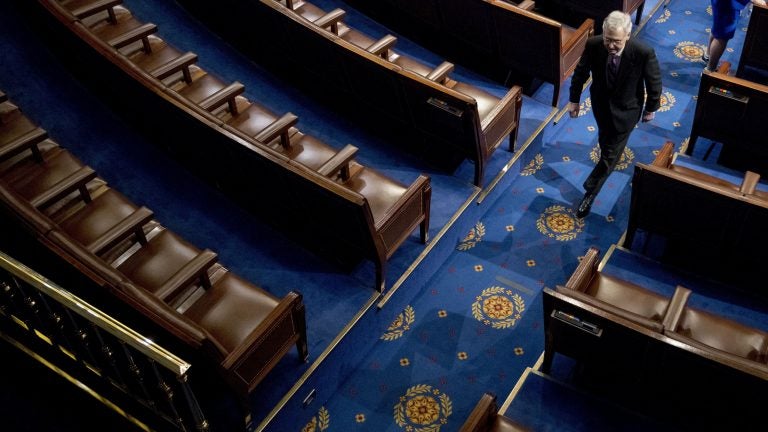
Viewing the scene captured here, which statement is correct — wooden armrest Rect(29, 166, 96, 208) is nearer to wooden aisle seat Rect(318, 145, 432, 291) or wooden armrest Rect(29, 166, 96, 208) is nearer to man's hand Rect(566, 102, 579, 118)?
wooden aisle seat Rect(318, 145, 432, 291)

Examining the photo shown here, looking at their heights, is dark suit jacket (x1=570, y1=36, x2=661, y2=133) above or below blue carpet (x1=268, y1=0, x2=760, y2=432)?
above

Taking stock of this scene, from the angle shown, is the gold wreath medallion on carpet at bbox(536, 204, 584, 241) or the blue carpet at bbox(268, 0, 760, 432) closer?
the blue carpet at bbox(268, 0, 760, 432)

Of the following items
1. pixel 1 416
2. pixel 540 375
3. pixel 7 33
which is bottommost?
pixel 540 375

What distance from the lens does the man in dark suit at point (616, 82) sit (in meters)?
1.07

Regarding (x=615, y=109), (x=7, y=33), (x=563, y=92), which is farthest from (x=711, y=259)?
(x=7, y=33)

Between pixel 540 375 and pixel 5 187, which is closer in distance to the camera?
pixel 5 187

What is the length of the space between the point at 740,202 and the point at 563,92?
0.47 metres

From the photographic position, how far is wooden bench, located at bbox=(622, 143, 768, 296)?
1059mm

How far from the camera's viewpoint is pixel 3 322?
93cm

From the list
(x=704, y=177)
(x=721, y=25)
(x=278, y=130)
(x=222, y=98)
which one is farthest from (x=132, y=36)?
(x=721, y=25)

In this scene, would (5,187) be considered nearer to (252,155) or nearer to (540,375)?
(252,155)

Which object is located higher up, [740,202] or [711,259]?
[740,202]

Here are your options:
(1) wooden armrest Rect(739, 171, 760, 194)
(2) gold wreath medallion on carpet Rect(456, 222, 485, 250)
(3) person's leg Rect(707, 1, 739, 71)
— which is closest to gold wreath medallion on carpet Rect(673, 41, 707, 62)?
(3) person's leg Rect(707, 1, 739, 71)

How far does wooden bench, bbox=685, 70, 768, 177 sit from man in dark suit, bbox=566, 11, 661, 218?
120 millimetres
